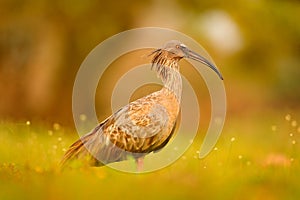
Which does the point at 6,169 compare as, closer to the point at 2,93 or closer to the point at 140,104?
the point at 140,104

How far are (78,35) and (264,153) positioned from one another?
8.37 metres

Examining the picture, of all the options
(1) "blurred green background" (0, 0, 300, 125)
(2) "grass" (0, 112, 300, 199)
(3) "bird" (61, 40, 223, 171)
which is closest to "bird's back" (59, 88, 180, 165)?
(3) "bird" (61, 40, 223, 171)

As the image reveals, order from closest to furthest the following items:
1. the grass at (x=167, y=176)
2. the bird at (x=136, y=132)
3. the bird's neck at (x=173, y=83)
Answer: the grass at (x=167, y=176) → the bird at (x=136, y=132) → the bird's neck at (x=173, y=83)

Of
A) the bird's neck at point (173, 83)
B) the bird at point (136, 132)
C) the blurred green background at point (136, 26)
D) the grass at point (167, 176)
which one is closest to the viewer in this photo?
the grass at point (167, 176)

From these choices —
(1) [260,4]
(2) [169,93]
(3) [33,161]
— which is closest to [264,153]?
(2) [169,93]

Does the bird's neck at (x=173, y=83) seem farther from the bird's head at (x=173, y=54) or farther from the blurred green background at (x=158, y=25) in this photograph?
the blurred green background at (x=158, y=25)

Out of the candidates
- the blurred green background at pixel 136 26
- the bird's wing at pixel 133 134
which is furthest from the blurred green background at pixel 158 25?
the bird's wing at pixel 133 134

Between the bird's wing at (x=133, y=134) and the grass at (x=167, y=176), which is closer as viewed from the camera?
the grass at (x=167, y=176)

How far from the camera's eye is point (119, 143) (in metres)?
5.06

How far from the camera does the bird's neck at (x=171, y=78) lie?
5.18 meters

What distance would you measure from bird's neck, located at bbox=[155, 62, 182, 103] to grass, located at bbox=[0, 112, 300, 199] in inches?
18.2

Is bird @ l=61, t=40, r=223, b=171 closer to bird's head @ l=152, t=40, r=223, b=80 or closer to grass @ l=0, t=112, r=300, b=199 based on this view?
bird's head @ l=152, t=40, r=223, b=80

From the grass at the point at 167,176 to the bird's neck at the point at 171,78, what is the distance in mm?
463

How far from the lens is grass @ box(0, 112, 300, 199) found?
412cm
